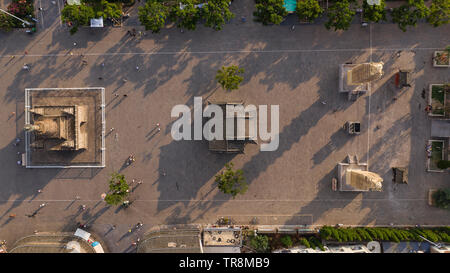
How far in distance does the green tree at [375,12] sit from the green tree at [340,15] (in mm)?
1961

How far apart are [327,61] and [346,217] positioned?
23778mm

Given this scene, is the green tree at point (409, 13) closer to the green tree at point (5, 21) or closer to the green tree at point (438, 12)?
the green tree at point (438, 12)

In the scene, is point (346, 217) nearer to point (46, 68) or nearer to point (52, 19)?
point (46, 68)

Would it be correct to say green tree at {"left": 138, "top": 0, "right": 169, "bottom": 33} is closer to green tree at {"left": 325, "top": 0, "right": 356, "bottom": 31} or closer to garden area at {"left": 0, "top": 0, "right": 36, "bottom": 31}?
garden area at {"left": 0, "top": 0, "right": 36, "bottom": 31}

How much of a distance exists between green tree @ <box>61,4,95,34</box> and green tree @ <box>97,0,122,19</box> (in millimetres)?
1440

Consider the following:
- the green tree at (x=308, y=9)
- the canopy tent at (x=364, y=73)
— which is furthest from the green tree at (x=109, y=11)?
the canopy tent at (x=364, y=73)

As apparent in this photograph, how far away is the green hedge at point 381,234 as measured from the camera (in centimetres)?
3759

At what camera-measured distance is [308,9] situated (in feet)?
119

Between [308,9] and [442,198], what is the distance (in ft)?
109

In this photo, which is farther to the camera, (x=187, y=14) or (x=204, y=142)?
(x=204, y=142)

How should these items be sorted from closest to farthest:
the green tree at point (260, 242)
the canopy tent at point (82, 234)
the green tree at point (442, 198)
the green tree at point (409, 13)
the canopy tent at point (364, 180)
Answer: the canopy tent at point (364, 180) → the green tree at point (409, 13) → the green tree at point (442, 198) → the green tree at point (260, 242) → the canopy tent at point (82, 234)

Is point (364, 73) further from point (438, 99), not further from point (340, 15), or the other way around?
point (438, 99)

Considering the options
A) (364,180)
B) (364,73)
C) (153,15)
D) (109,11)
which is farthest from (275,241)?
(109,11)

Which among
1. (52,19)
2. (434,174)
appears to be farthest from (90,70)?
(434,174)
